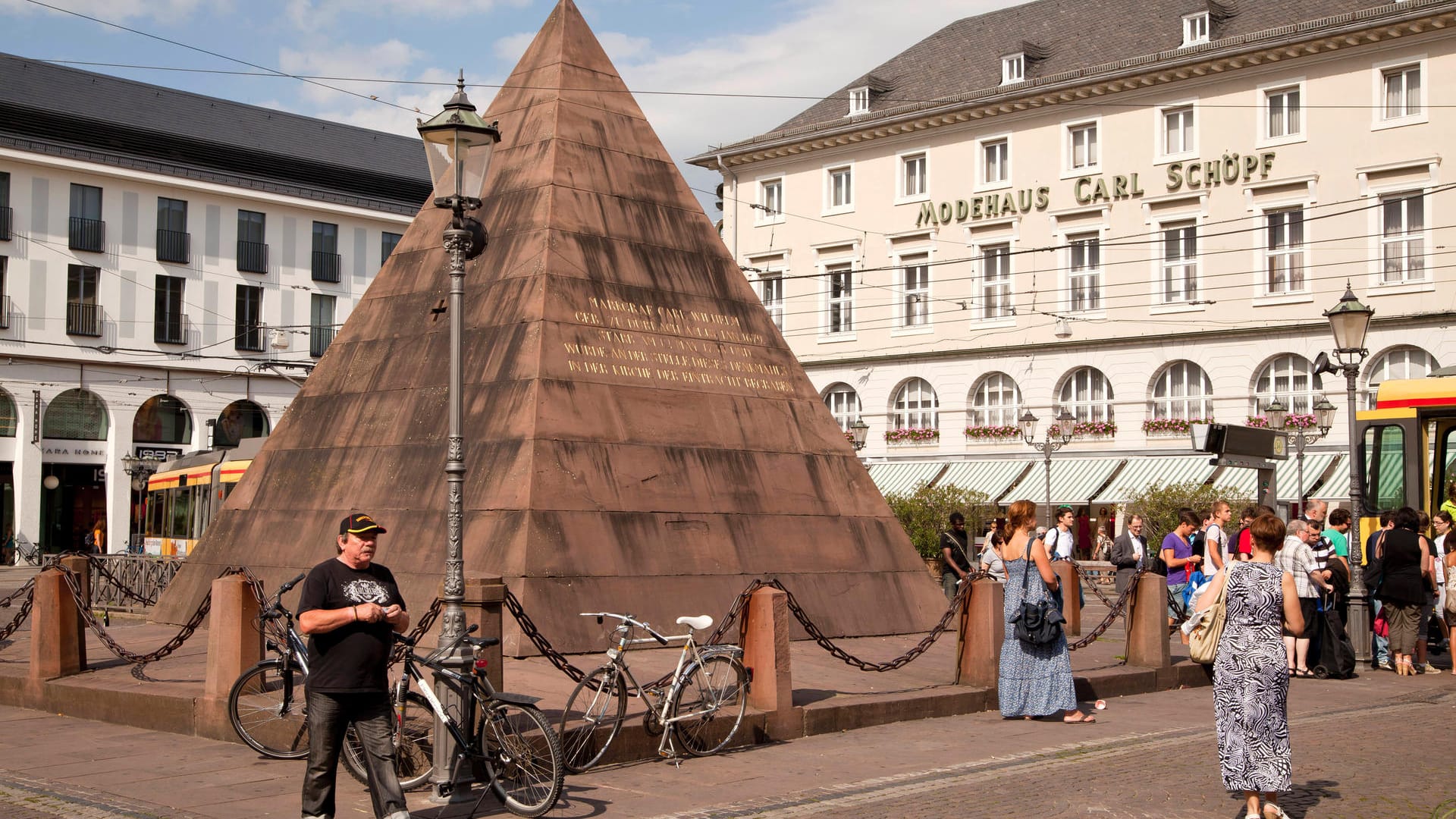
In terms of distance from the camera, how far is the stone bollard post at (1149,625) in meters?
13.3

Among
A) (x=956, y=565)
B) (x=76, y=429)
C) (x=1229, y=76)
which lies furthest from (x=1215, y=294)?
(x=76, y=429)

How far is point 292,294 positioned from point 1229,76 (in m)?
30.7

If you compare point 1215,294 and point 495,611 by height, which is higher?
point 1215,294

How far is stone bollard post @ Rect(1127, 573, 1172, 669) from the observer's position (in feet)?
43.5

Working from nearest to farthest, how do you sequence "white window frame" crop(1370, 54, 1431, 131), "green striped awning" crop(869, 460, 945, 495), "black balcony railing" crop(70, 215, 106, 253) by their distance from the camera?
1. "white window frame" crop(1370, 54, 1431, 131)
2. "black balcony railing" crop(70, 215, 106, 253)
3. "green striped awning" crop(869, 460, 945, 495)

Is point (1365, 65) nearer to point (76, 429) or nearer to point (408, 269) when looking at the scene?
point (408, 269)

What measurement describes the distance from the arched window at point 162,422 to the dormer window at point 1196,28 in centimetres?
3244

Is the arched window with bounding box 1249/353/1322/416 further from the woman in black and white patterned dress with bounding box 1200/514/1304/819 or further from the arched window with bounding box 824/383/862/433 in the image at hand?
the woman in black and white patterned dress with bounding box 1200/514/1304/819

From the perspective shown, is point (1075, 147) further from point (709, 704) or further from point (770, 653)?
point (709, 704)

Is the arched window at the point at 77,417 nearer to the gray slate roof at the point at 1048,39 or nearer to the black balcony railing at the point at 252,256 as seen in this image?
the black balcony railing at the point at 252,256

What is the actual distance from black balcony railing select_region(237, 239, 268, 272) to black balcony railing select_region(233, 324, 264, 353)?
74.6 inches

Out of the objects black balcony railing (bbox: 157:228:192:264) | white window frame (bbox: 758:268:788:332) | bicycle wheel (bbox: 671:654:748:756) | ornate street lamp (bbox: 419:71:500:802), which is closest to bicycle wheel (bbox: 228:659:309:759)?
ornate street lamp (bbox: 419:71:500:802)

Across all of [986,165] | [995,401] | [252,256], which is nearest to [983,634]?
[995,401]

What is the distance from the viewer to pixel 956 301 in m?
44.1
